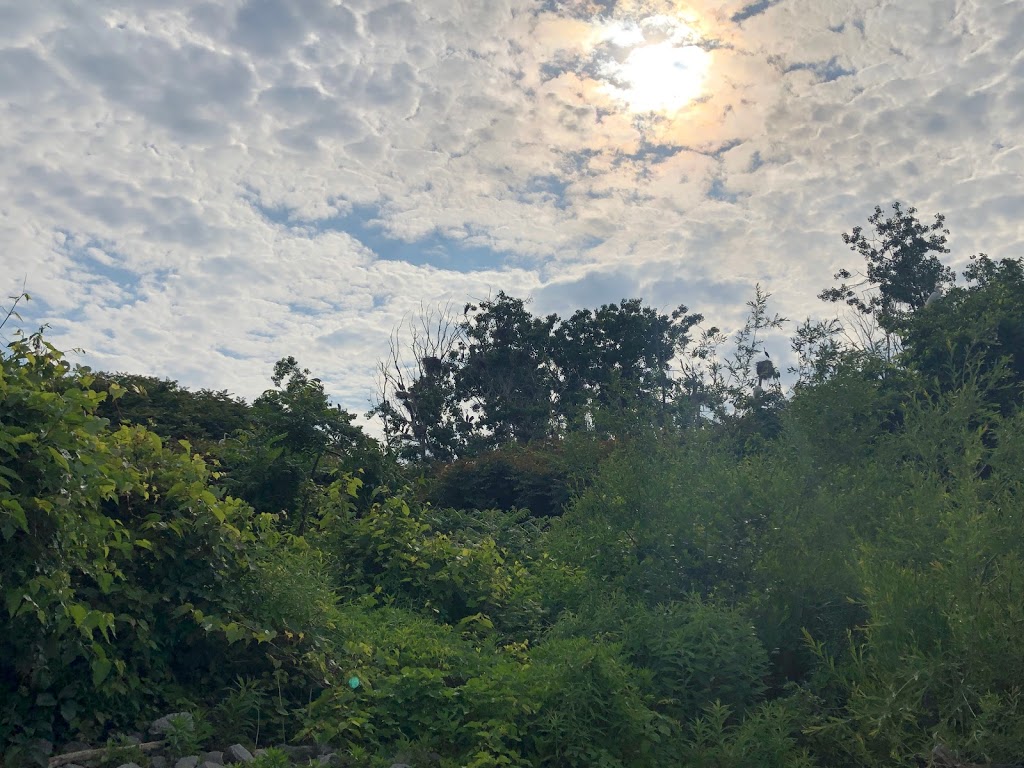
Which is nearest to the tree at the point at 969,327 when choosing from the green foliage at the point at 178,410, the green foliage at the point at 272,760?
the green foliage at the point at 178,410

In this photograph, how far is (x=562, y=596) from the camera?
782 cm

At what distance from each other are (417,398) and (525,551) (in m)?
16.8

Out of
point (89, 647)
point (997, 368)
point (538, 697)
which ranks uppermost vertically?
point (997, 368)

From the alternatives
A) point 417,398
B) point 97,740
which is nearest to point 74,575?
point 97,740

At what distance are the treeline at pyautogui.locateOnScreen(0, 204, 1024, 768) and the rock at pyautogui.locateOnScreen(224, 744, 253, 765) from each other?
27 centimetres

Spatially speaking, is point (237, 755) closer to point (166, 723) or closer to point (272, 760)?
point (272, 760)

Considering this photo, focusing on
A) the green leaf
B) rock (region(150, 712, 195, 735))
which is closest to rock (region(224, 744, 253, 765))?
rock (region(150, 712, 195, 735))

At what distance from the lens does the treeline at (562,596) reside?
14.4 ft

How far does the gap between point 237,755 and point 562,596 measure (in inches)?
151

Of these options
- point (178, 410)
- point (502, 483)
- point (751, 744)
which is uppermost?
point (178, 410)

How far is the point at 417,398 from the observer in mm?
25953

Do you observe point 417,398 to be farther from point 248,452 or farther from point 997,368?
point 997,368

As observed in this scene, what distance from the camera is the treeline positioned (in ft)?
14.4

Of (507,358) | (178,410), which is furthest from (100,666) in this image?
(507,358)
